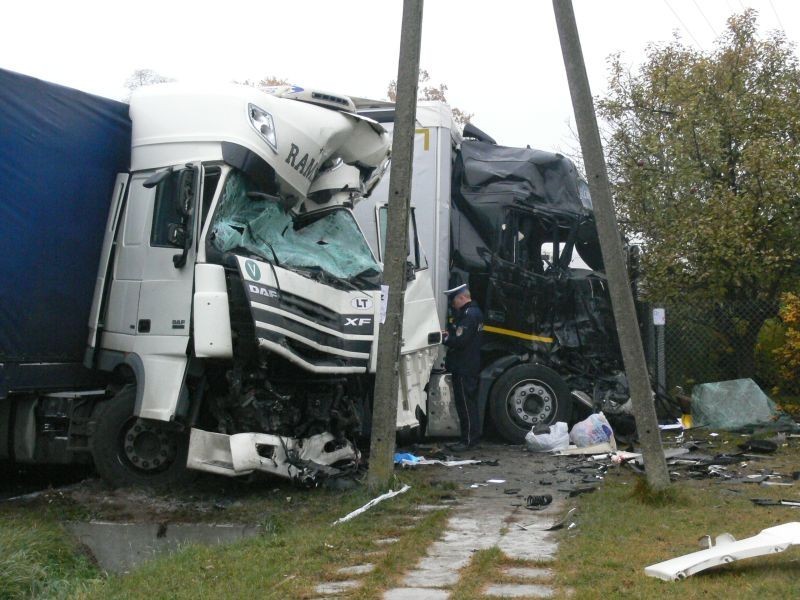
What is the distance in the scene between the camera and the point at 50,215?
352 inches

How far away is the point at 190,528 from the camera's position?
7812mm

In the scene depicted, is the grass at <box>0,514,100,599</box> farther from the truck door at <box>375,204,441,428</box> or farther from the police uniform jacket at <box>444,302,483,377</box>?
the police uniform jacket at <box>444,302,483,377</box>

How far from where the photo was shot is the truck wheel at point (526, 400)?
1257 cm

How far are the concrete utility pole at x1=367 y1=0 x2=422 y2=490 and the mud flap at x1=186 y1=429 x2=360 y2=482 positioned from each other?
54 cm

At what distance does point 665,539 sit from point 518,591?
1.68m

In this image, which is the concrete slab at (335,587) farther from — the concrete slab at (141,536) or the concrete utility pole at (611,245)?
the concrete utility pole at (611,245)

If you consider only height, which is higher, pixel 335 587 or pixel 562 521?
pixel 562 521

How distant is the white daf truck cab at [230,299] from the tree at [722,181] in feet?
25.6

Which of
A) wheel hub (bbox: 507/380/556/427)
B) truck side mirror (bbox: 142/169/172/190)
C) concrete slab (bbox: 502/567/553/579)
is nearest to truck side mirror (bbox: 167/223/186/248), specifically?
truck side mirror (bbox: 142/169/172/190)

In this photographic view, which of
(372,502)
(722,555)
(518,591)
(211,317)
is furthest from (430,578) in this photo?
(211,317)

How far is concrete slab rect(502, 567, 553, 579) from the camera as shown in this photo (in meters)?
5.96

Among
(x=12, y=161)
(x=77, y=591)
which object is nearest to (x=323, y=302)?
(x=12, y=161)

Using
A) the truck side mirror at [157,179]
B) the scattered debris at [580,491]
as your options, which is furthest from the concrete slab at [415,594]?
the truck side mirror at [157,179]

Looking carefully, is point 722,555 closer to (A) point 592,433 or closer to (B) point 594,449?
(B) point 594,449
